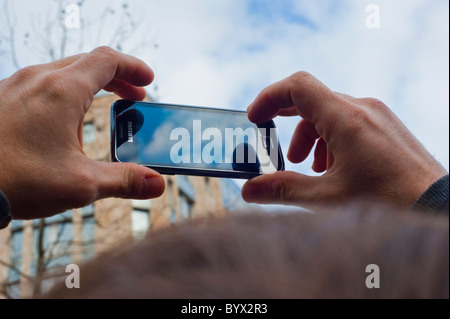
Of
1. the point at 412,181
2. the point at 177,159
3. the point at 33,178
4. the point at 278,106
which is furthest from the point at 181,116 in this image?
the point at 412,181

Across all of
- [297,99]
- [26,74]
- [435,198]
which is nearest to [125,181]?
[26,74]

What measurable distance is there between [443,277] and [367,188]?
95 centimetres

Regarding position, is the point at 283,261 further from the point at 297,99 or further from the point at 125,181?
the point at 297,99

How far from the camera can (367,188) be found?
4.38 feet

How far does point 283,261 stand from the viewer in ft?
1.43

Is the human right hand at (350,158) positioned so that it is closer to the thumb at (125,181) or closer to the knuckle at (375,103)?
the knuckle at (375,103)

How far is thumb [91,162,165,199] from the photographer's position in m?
1.31

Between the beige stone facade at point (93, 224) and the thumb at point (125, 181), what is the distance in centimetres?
10

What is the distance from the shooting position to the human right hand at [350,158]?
131cm

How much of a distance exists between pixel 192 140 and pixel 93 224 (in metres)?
6.46

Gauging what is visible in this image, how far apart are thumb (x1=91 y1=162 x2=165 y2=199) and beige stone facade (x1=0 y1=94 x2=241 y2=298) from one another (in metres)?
0.10
